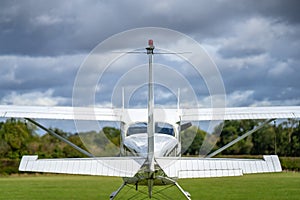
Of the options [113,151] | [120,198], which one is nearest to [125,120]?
[113,151]

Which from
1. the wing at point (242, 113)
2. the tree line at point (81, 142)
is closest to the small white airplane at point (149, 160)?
the wing at point (242, 113)

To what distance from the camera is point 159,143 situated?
1242 centimetres

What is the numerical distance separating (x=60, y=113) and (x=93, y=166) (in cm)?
329

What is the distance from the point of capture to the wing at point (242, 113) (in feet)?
50.8

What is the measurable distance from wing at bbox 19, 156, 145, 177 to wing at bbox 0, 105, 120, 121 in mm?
1944

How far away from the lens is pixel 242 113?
52.7ft

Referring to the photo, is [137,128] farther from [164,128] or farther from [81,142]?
[81,142]

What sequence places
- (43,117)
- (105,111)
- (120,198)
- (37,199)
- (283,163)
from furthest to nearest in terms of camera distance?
(283,163) → (37,199) → (120,198) → (105,111) → (43,117)

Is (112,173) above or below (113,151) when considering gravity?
below

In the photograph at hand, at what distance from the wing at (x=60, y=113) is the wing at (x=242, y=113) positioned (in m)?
1.99

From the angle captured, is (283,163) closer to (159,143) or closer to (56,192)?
(56,192)

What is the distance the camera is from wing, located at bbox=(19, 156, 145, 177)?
11.8 m

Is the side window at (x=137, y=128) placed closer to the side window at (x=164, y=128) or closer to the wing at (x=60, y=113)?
the side window at (x=164, y=128)

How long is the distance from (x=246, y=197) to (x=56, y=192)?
8787 millimetres
